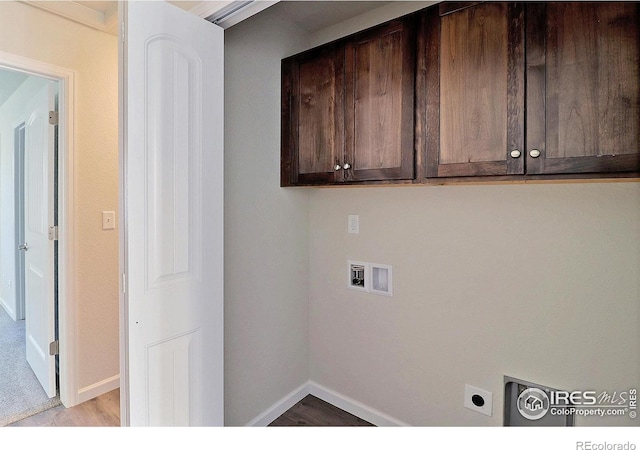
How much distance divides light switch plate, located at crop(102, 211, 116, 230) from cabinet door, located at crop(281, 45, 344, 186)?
4.25ft

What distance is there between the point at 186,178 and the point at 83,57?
159cm

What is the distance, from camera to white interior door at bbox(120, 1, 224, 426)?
47.2 inches

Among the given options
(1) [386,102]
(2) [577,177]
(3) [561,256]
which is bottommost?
(3) [561,256]

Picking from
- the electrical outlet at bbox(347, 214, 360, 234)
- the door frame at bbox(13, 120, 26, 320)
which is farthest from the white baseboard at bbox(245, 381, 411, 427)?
the door frame at bbox(13, 120, 26, 320)

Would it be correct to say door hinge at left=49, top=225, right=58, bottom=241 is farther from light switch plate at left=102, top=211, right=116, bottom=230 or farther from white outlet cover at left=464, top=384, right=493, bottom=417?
white outlet cover at left=464, top=384, right=493, bottom=417

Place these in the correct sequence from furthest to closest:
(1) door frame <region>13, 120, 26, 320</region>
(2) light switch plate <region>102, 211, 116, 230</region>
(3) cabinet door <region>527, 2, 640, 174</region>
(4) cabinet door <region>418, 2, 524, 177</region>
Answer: (1) door frame <region>13, 120, 26, 320</region> < (2) light switch plate <region>102, 211, 116, 230</region> < (4) cabinet door <region>418, 2, 524, 177</region> < (3) cabinet door <region>527, 2, 640, 174</region>

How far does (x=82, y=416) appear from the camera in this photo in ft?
7.04

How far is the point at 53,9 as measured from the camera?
79.7 inches

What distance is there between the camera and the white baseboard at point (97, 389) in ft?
7.55

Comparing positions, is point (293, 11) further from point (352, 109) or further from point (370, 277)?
point (370, 277)

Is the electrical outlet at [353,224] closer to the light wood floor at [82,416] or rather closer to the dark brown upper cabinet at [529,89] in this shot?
the dark brown upper cabinet at [529,89]

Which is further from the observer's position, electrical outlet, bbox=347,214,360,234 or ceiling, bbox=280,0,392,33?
electrical outlet, bbox=347,214,360,234
